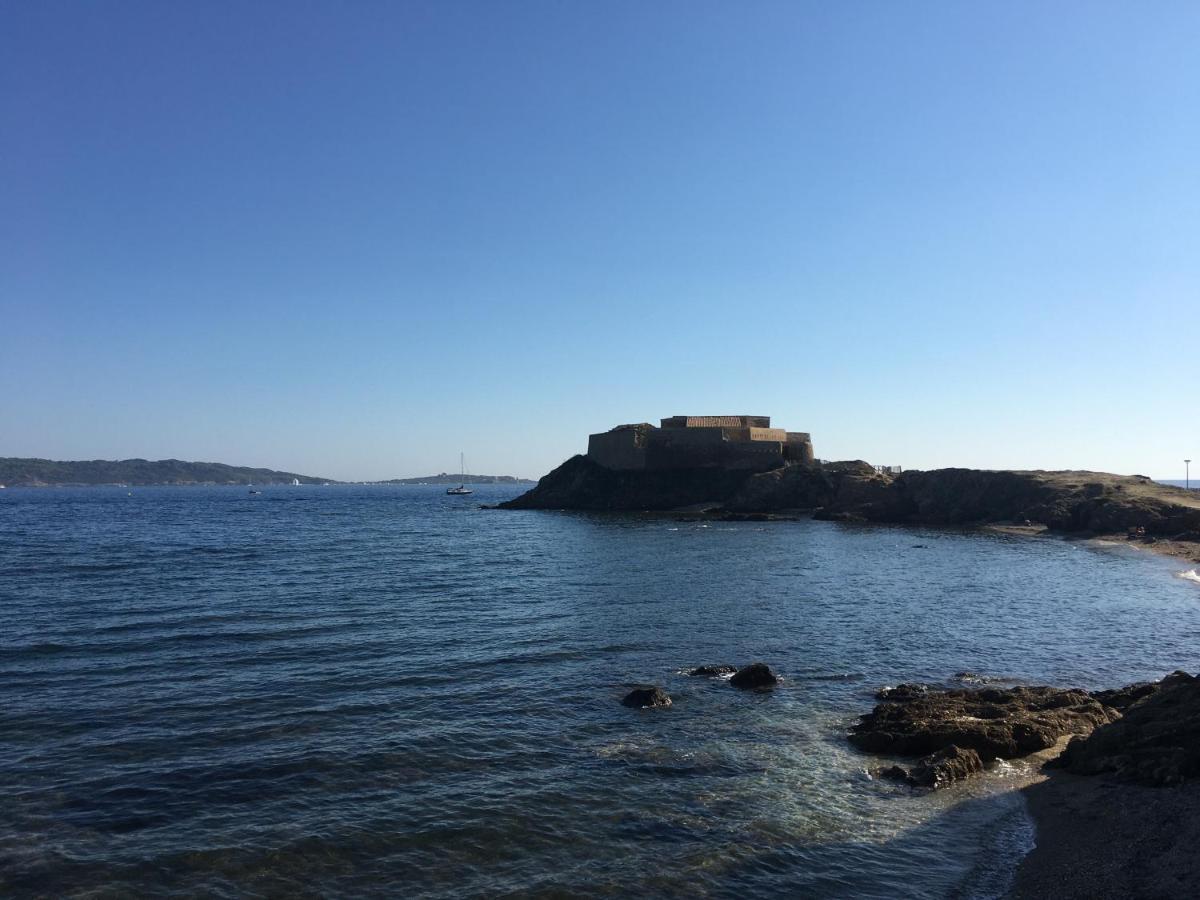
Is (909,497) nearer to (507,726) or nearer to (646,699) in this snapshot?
(646,699)

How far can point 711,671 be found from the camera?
19672 millimetres

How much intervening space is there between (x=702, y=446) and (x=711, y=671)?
72.1 meters

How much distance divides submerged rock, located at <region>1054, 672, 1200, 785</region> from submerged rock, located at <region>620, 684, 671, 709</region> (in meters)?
7.29

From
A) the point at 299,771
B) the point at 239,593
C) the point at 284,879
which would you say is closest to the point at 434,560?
the point at 239,593

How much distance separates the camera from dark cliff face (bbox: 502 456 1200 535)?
191 feet

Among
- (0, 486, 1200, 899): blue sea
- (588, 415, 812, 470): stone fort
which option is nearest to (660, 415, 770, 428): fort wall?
(588, 415, 812, 470): stone fort

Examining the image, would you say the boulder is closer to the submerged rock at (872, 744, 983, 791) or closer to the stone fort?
the submerged rock at (872, 744, 983, 791)

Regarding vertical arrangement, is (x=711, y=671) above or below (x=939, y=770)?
above

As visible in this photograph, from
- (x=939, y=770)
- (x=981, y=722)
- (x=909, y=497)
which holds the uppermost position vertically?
(x=909, y=497)

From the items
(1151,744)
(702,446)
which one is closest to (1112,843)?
(1151,744)

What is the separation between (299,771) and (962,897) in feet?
33.1

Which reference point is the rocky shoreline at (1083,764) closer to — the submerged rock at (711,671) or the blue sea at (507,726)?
the blue sea at (507,726)

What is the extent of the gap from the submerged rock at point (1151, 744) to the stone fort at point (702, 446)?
75776mm

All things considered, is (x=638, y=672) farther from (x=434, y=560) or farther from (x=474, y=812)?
(x=434, y=560)
